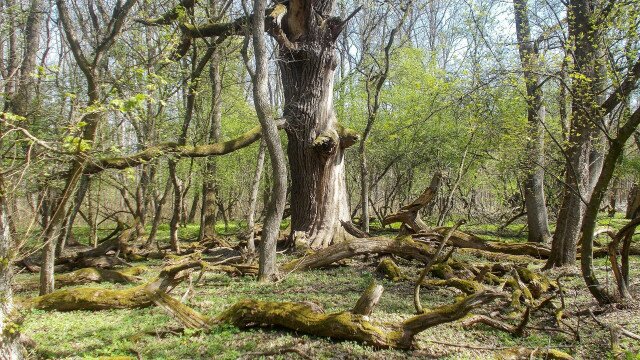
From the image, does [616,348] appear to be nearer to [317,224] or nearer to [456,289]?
[456,289]

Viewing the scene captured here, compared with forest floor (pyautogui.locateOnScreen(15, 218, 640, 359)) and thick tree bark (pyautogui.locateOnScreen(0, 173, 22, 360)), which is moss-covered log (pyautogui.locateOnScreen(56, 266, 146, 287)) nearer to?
forest floor (pyautogui.locateOnScreen(15, 218, 640, 359))

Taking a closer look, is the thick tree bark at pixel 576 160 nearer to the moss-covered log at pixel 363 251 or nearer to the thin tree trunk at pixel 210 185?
the moss-covered log at pixel 363 251

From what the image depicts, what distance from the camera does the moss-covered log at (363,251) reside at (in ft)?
27.6

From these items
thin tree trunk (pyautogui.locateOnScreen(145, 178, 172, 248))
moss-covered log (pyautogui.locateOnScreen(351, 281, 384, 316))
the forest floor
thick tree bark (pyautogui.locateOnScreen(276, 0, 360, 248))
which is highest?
thick tree bark (pyautogui.locateOnScreen(276, 0, 360, 248))

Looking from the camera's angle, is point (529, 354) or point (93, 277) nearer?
point (529, 354)

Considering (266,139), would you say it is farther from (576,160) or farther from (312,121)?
(576,160)

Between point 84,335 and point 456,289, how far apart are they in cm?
520

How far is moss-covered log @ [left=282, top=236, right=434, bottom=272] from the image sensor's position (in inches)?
331

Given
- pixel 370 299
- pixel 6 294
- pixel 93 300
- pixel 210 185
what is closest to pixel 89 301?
pixel 93 300

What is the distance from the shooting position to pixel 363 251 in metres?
8.66

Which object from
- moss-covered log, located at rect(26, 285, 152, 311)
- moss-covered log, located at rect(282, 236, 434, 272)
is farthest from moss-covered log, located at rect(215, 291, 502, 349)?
moss-covered log, located at rect(282, 236, 434, 272)

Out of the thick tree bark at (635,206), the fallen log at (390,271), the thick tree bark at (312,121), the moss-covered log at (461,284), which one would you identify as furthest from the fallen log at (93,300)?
the thick tree bark at (635,206)

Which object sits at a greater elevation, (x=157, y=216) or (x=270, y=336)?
(x=157, y=216)

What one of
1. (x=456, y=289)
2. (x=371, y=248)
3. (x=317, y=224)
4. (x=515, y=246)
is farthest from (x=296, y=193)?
(x=515, y=246)
